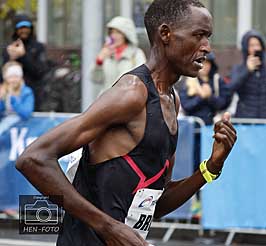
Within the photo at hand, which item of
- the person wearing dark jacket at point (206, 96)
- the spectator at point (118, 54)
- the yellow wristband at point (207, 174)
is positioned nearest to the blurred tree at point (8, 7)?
the spectator at point (118, 54)

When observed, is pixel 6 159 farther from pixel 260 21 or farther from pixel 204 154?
pixel 260 21

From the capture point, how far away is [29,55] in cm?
1055

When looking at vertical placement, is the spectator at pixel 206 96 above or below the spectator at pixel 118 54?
below

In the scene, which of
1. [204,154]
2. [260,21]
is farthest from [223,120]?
[260,21]

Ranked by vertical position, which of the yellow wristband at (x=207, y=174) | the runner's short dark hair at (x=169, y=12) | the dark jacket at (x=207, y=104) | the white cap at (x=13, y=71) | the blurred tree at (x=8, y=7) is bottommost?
the dark jacket at (x=207, y=104)

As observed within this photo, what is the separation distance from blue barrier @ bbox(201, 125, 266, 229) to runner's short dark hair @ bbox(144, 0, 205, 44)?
504 centimetres

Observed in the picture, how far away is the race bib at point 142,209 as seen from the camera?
3.90 metres

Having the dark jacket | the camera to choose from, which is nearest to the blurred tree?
the dark jacket

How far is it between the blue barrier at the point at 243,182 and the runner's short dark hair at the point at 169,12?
504cm

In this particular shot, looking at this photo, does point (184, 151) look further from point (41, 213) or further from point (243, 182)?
point (41, 213)

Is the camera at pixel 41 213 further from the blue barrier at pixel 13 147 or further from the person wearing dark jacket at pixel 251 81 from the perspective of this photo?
the person wearing dark jacket at pixel 251 81

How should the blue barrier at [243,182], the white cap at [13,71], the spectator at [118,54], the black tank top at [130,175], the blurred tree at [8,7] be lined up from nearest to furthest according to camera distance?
the black tank top at [130,175]
the blue barrier at [243,182]
the spectator at [118,54]
the white cap at [13,71]
the blurred tree at [8,7]

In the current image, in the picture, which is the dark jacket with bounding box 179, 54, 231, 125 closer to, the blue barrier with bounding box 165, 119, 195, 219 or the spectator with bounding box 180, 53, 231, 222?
the spectator with bounding box 180, 53, 231, 222

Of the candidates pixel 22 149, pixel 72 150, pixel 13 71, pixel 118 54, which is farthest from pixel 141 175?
pixel 13 71
